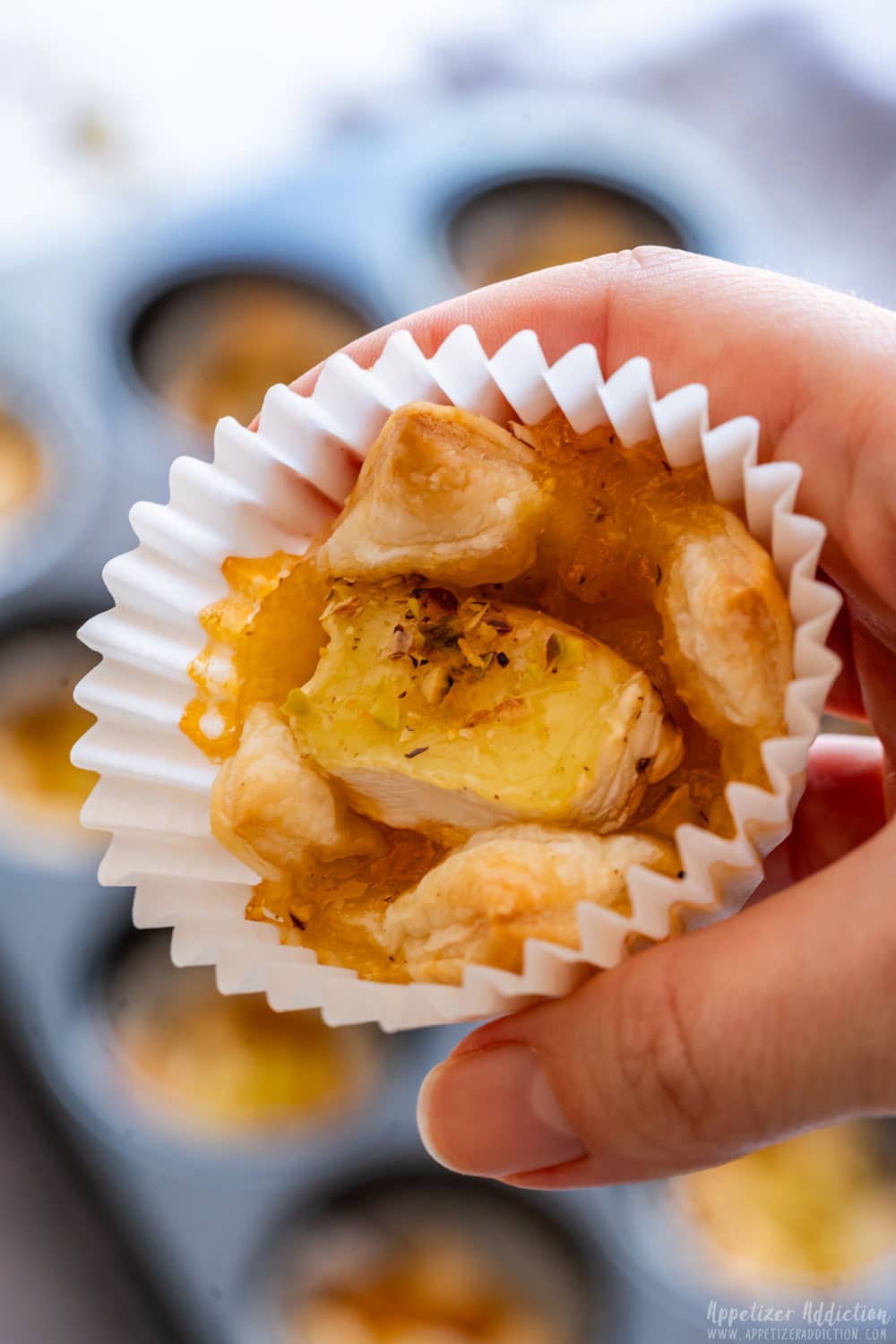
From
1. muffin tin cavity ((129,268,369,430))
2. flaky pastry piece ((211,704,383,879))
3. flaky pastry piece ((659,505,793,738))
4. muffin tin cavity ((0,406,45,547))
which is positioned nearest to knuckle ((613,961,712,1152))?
flaky pastry piece ((659,505,793,738))

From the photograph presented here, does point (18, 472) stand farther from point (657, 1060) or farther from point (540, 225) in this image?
point (657, 1060)

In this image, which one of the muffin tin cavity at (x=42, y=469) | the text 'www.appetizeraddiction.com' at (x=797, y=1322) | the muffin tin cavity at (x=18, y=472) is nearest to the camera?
the text 'www.appetizeraddiction.com' at (x=797, y=1322)

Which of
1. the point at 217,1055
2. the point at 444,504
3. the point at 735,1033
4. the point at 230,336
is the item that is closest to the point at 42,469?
the point at 230,336

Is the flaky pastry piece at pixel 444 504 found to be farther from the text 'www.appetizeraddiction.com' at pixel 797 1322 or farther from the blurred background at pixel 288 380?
the text 'www.appetizeraddiction.com' at pixel 797 1322

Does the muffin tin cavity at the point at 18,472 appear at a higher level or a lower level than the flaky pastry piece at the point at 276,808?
higher

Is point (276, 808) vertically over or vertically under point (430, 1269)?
over

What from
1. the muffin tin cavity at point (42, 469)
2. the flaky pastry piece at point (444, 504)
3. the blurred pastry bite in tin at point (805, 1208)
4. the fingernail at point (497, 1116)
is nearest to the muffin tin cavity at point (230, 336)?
the muffin tin cavity at point (42, 469)

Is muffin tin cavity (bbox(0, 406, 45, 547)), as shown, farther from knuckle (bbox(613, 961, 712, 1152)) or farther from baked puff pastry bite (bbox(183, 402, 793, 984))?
knuckle (bbox(613, 961, 712, 1152))
